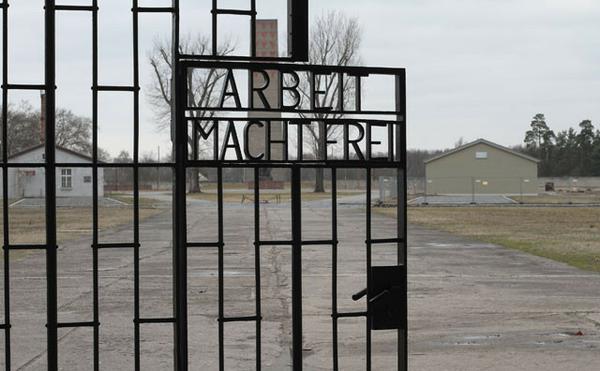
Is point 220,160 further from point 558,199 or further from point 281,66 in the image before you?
point 558,199

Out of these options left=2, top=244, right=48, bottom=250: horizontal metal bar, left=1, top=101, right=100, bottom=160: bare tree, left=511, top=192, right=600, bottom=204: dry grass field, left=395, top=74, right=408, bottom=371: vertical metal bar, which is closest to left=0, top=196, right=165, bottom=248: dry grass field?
left=1, top=101, right=100, bottom=160: bare tree

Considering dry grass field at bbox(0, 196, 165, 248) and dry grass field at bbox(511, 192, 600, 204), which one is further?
dry grass field at bbox(511, 192, 600, 204)

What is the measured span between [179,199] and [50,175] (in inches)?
32.9

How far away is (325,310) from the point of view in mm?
11047

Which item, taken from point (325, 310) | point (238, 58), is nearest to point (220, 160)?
point (238, 58)

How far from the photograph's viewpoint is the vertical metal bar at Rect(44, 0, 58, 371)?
17.3ft

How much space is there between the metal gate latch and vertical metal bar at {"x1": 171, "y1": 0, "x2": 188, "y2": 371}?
1.25 m

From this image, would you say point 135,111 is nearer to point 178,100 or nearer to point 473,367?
point 178,100

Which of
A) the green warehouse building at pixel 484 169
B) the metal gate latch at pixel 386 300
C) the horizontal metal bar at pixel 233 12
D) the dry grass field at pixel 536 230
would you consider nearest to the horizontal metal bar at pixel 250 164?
the metal gate latch at pixel 386 300

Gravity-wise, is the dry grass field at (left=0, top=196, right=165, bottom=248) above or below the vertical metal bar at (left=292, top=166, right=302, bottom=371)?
below

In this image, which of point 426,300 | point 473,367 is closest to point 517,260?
point 426,300

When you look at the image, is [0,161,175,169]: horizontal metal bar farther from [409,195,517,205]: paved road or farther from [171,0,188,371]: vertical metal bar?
[409,195,517,205]: paved road

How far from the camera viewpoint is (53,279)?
211 inches

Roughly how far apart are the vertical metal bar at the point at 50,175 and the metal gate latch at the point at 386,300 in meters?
2.07
